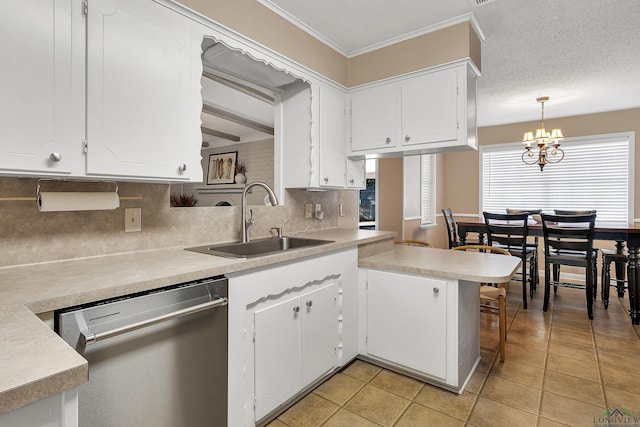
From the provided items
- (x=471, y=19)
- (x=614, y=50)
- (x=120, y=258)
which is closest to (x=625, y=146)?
(x=614, y=50)

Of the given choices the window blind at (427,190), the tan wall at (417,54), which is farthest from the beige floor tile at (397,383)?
the window blind at (427,190)

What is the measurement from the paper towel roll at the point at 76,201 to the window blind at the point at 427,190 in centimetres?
437

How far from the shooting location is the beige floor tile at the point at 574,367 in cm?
221

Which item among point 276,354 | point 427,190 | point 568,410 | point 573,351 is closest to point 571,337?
point 573,351

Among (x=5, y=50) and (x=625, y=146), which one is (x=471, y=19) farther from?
(x=625, y=146)

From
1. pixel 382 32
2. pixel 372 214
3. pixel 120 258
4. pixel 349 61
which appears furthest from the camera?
pixel 372 214

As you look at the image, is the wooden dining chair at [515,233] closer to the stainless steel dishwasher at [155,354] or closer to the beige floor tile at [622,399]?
the beige floor tile at [622,399]

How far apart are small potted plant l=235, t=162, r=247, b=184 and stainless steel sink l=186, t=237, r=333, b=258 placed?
1.44 feet

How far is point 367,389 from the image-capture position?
6.73ft

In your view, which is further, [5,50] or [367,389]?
[367,389]

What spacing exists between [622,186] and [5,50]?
6.65m

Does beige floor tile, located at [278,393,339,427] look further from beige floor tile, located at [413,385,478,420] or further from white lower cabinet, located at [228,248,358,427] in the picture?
beige floor tile, located at [413,385,478,420]

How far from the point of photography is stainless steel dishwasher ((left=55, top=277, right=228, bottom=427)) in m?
1.07

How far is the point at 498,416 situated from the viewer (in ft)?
5.89
